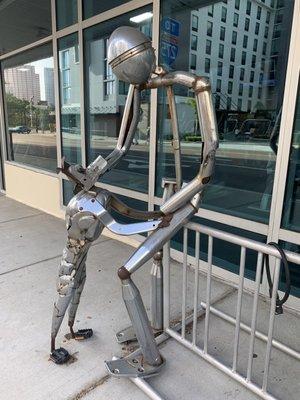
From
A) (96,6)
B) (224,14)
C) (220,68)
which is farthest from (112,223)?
(96,6)

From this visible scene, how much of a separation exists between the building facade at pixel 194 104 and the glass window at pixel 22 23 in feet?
0.09

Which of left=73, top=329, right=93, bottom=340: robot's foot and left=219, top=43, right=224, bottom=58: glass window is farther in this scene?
left=219, top=43, right=224, bottom=58: glass window

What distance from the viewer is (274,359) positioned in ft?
5.99

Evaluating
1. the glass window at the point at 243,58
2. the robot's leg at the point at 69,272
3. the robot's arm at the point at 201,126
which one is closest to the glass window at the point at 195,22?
the glass window at the point at 243,58

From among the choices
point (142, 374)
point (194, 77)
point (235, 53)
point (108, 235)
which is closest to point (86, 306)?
point (142, 374)

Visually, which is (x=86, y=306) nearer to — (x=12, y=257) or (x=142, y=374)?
(x=142, y=374)

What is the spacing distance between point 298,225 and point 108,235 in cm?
216

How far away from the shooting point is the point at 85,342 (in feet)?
6.48

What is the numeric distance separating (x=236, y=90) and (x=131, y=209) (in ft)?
5.18

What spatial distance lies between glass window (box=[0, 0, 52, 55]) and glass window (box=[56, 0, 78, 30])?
266mm

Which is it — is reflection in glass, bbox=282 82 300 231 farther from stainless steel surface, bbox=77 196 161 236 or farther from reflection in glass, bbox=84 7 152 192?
reflection in glass, bbox=84 7 152 192

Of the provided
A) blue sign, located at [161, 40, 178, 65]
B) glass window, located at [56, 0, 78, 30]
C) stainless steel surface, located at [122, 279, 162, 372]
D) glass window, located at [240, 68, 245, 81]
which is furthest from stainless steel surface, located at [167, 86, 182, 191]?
glass window, located at [56, 0, 78, 30]

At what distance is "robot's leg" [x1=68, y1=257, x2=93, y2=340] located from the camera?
1751 mm

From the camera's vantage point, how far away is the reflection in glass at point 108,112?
322 centimetres
